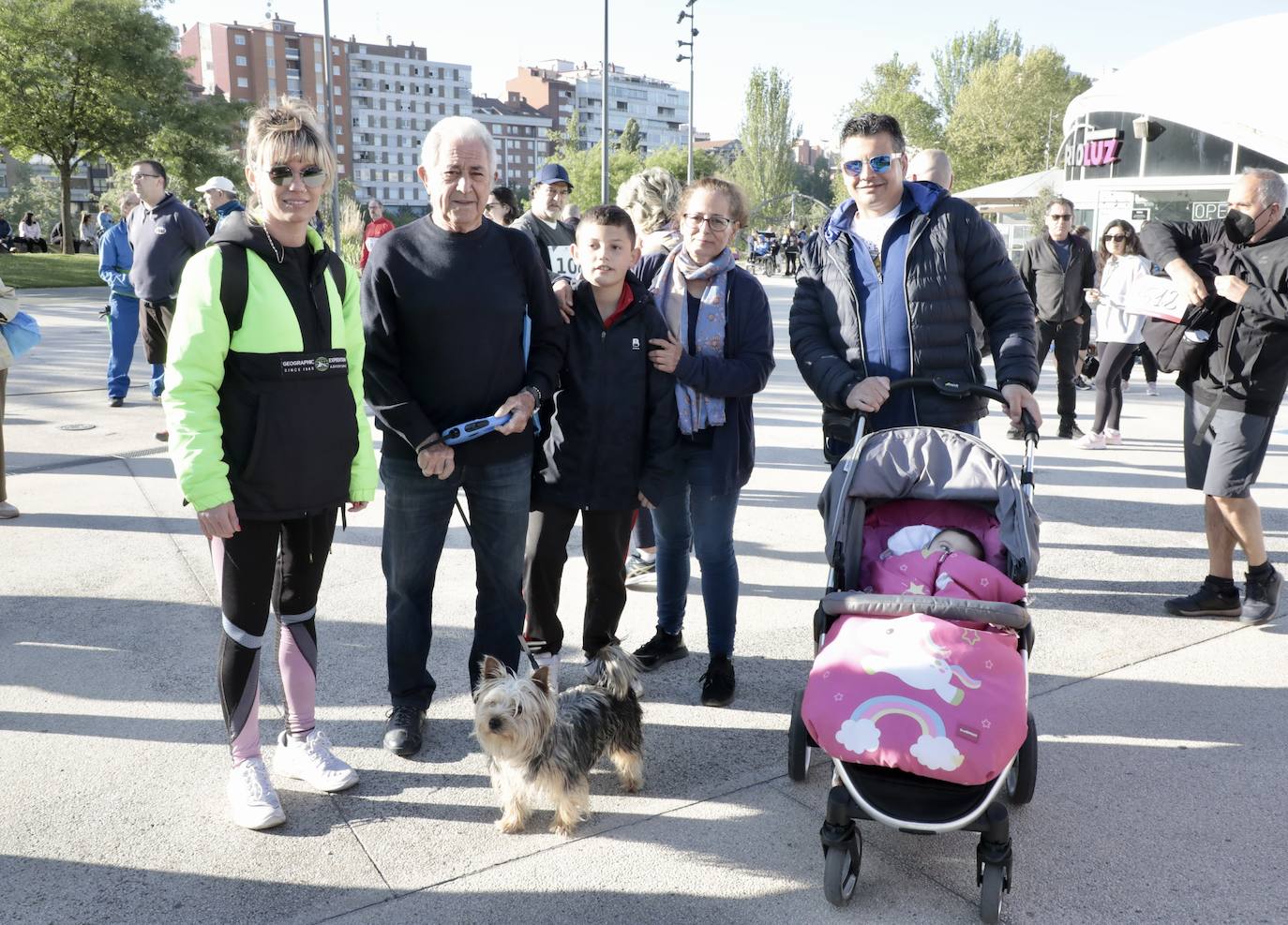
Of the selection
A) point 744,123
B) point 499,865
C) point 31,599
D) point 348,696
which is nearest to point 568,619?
point 348,696

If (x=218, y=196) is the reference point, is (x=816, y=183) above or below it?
above

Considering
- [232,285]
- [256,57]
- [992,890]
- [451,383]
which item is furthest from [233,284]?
[256,57]

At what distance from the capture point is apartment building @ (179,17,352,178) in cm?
10600

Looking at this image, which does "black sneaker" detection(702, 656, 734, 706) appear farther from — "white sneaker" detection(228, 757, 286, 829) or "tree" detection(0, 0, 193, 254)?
"tree" detection(0, 0, 193, 254)

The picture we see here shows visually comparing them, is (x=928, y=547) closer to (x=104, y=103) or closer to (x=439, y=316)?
(x=439, y=316)

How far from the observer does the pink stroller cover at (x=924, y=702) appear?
2.34 m

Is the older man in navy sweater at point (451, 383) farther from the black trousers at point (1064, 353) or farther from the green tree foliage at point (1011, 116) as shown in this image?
the green tree foliage at point (1011, 116)

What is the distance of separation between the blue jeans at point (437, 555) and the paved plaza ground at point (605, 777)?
334 millimetres

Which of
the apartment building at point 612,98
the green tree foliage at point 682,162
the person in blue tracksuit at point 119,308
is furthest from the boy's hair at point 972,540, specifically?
the apartment building at point 612,98

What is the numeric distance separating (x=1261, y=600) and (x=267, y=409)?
15.1 feet

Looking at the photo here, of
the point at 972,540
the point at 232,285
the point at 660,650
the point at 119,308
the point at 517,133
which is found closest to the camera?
the point at 232,285

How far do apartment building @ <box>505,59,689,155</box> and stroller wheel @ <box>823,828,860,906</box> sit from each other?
140 metres

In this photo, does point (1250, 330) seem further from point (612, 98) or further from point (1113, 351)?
point (612, 98)

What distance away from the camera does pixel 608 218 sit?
132 inches
